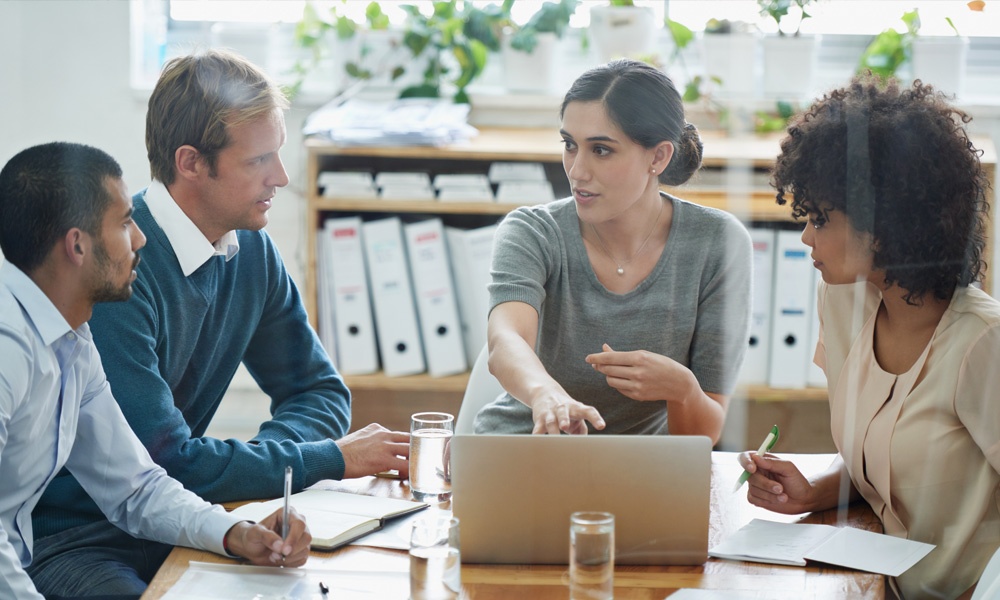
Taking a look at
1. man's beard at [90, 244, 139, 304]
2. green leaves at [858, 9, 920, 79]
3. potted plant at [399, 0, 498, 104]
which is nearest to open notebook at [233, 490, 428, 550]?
man's beard at [90, 244, 139, 304]

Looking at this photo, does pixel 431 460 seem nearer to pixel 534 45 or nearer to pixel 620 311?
pixel 620 311

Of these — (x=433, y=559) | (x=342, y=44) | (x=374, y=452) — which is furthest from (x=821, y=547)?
(x=342, y=44)

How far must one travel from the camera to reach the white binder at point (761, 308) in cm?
216

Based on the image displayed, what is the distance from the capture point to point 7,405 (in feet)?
3.59

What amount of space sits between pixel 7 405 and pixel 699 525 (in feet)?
2.37

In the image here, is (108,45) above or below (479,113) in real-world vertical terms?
above

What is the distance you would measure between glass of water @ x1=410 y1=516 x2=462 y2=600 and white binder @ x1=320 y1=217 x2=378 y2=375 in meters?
1.56

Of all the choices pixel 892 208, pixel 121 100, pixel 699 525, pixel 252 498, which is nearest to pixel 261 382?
pixel 252 498

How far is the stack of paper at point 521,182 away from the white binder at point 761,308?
52 cm

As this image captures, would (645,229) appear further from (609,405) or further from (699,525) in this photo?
(699,525)

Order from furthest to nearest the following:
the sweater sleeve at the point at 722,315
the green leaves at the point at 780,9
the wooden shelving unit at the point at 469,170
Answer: the wooden shelving unit at the point at 469,170, the green leaves at the point at 780,9, the sweater sleeve at the point at 722,315

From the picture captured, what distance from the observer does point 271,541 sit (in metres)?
1.10

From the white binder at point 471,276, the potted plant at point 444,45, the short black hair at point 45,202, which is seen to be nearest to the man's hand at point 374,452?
the short black hair at point 45,202

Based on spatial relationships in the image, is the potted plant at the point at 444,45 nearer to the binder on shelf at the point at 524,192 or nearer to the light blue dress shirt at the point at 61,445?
the binder on shelf at the point at 524,192
